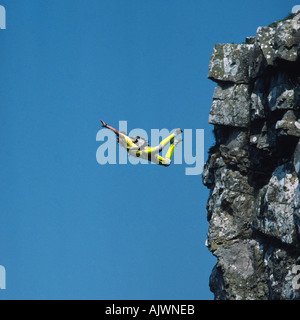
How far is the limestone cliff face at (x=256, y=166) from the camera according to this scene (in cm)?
6138

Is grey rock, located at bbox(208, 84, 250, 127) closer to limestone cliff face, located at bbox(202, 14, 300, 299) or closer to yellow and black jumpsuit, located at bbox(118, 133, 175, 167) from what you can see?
limestone cliff face, located at bbox(202, 14, 300, 299)

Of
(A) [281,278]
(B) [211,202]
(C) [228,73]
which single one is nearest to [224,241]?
(B) [211,202]

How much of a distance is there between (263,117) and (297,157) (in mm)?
5731

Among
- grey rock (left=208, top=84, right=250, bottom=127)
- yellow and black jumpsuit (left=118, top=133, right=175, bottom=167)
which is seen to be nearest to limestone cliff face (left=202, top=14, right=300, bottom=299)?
grey rock (left=208, top=84, right=250, bottom=127)

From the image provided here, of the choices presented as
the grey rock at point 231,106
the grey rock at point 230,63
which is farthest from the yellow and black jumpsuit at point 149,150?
the grey rock at point 230,63

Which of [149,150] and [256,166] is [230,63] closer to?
[256,166]

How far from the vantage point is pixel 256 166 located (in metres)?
67.2

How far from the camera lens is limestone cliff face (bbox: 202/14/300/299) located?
6138cm

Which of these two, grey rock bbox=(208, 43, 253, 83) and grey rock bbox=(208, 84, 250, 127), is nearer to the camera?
grey rock bbox=(208, 84, 250, 127)

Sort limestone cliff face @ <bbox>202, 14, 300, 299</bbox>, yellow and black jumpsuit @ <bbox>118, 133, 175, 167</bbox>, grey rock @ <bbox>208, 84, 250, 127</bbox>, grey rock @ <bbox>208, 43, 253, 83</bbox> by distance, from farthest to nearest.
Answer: grey rock @ <bbox>208, 43, 253, 83</bbox>
grey rock @ <bbox>208, 84, 250, 127</bbox>
limestone cliff face @ <bbox>202, 14, 300, 299</bbox>
yellow and black jumpsuit @ <bbox>118, 133, 175, 167</bbox>
